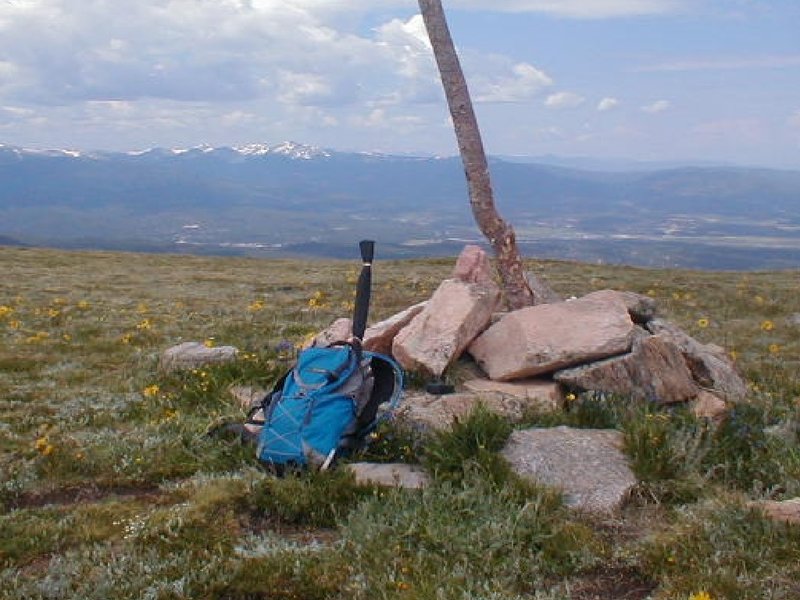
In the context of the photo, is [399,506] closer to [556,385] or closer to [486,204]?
[556,385]

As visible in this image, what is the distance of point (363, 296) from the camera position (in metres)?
10.2

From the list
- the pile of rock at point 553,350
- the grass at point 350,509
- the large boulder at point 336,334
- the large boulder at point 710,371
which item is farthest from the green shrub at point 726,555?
the large boulder at point 336,334

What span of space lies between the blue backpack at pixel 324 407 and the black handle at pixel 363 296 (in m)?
0.26

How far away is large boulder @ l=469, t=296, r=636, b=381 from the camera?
11.4 m

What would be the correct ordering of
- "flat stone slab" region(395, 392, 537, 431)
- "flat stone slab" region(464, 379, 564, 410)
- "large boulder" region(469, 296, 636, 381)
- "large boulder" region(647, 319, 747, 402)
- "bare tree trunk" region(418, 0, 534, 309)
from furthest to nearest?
"bare tree trunk" region(418, 0, 534, 309)
"large boulder" region(647, 319, 747, 402)
"large boulder" region(469, 296, 636, 381)
"flat stone slab" region(464, 379, 564, 410)
"flat stone slab" region(395, 392, 537, 431)

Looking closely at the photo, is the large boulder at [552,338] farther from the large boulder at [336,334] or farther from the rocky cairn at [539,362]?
the large boulder at [336,334]

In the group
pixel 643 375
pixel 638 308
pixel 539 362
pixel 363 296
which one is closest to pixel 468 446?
pixel 363 296

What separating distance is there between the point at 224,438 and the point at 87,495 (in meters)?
1.76

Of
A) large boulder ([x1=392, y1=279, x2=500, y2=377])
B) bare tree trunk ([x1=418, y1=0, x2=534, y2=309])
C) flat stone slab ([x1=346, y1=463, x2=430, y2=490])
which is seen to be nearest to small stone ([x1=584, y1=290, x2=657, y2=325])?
bare tree trunk ([x1=418, y1=0, x2=534, y2=309])

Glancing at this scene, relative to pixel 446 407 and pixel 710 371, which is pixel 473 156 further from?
pixel 446 407

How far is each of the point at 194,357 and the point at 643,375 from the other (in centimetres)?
683

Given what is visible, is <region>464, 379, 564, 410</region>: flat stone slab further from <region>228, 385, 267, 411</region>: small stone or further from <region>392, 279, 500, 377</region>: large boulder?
<region>228, 385, 267, 411</region>: small stone

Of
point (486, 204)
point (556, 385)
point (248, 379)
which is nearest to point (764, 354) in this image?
point (486, 204)

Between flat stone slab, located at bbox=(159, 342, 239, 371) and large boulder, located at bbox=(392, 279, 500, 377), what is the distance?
9.60 feet
